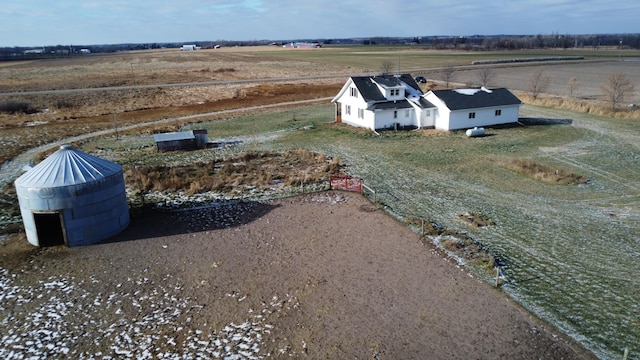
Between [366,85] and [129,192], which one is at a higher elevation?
[366,85]

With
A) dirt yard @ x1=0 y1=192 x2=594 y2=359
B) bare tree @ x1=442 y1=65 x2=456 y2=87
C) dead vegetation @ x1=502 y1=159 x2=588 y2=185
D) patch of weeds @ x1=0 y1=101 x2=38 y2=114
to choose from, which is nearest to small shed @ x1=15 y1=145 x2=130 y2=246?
dirt yard @ x1=0 y1=192 x2=594 y2=359

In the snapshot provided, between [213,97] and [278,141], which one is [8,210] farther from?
[213,97]

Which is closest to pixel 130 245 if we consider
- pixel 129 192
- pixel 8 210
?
pixel 129 192

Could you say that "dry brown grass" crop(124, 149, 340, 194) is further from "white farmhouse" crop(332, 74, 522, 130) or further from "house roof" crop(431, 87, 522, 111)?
"house roof" crop(431, 87, 522, 111)

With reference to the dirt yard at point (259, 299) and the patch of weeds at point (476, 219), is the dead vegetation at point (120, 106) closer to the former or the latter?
the dirt yard at point (259, 299)

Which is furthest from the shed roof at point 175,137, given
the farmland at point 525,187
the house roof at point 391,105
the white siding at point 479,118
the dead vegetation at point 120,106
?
the white siding at point 479,118

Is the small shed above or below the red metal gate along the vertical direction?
above

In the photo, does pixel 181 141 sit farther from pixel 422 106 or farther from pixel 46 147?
pixel 422 106
